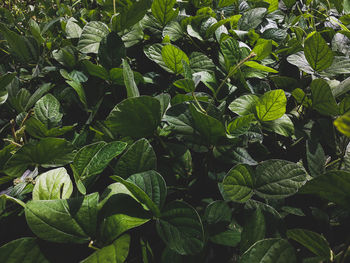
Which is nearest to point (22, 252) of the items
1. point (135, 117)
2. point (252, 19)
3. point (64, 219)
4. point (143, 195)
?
point (64, 219)

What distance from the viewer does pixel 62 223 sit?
0.48 meters

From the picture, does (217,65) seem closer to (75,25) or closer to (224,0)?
(224,0)

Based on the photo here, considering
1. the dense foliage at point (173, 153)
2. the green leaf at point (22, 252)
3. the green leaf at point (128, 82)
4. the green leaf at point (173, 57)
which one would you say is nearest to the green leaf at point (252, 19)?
the dense foliage at point (173, 153)

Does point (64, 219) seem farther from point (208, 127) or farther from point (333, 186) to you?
point (333, 186)

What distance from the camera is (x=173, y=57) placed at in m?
0.78

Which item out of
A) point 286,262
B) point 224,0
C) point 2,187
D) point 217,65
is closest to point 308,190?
point 286,262

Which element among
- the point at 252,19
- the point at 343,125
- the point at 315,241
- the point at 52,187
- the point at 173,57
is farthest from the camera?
the point at 252,19

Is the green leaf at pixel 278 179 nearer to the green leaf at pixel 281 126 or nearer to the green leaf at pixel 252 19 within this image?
the green leaf at pixel 281 126

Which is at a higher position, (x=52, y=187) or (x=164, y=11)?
(x=164, y=11)

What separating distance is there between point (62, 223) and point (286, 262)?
1.32 ft

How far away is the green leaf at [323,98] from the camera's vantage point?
2.22 ft

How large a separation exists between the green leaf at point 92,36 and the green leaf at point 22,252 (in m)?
0.60

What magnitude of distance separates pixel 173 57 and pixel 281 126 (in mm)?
368

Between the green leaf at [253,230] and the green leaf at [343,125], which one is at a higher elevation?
the green leaf at [343,125]
